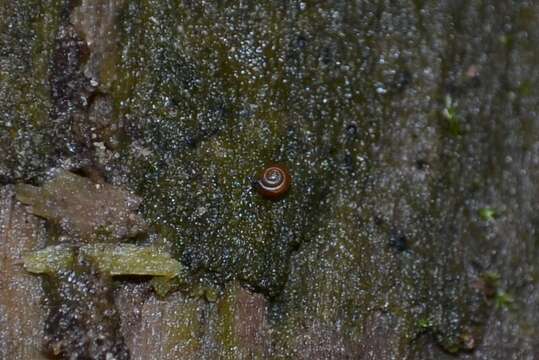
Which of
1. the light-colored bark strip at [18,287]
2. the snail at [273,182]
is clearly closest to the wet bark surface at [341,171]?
the snail at [273,182]

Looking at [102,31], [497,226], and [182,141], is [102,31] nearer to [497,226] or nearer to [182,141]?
[182,141]

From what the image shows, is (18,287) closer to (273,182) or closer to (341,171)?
(273,182)

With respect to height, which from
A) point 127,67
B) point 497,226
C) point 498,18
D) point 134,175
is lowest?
point 497,226

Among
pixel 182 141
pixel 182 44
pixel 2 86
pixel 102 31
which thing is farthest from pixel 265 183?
pixel 2 86

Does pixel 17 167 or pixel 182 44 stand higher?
pixel 182 44

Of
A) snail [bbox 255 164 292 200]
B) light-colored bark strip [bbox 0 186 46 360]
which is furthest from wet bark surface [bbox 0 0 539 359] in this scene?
light-colored bark strip [bbox 0 186 46 360]

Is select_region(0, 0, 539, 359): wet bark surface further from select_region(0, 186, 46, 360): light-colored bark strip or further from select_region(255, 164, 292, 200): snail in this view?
select_region(0, 186, 46, 360): light-colored bark strip

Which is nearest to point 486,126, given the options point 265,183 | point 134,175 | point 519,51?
point 519,51
